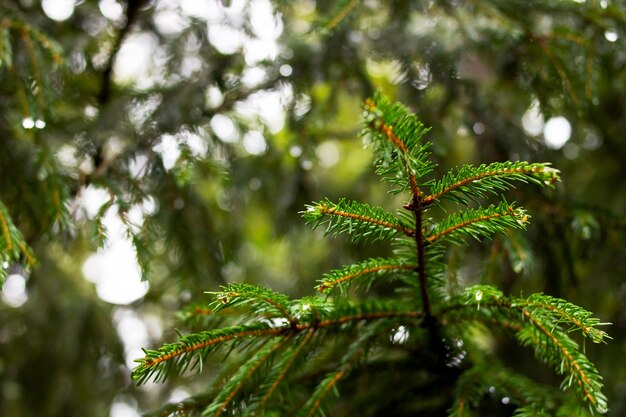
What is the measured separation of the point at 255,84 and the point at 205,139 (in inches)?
11.9

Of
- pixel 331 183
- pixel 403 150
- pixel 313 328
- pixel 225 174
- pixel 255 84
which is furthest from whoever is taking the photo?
pixel 331 183

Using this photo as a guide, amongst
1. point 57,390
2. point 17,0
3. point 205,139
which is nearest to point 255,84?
point 205,139

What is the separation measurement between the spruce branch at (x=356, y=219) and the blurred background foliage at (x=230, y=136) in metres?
0.65

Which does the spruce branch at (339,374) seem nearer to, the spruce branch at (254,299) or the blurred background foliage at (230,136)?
the spruce branch at (254,299)

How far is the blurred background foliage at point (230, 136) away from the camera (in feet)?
5.60

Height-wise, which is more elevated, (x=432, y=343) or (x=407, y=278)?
(x=407, y=278)

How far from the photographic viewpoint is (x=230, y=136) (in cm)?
230

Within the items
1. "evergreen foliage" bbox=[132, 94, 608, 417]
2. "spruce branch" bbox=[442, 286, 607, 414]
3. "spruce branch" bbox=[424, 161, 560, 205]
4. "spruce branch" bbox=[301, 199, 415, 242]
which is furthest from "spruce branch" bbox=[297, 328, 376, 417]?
"spruce branch" bbox=[424, 161, 560, 205]

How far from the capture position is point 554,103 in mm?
2125

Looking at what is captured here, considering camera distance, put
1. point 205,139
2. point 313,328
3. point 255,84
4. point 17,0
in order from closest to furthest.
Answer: point 313,328, point 205,139, point 255,84, point 17,0

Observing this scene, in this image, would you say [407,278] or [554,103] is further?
[554,103]

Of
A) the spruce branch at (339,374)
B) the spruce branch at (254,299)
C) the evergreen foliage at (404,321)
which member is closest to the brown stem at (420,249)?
the evergreen foliage at (404,321)

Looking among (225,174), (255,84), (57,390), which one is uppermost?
(255,84)

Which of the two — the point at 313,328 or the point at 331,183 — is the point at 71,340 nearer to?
the point at 331,183
